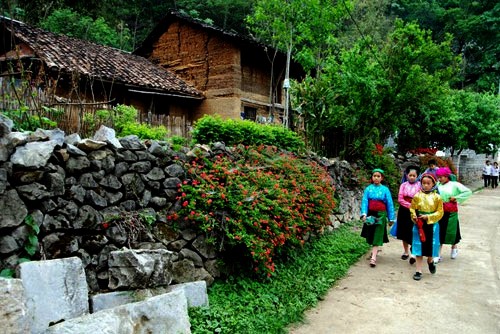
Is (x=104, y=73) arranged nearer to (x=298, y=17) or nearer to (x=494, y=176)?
(x=298, y=17)

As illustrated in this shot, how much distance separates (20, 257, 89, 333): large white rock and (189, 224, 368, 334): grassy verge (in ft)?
3.85

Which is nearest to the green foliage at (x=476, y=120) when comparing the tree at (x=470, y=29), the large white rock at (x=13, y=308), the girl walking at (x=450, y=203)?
the tree at (x=470, y=29)

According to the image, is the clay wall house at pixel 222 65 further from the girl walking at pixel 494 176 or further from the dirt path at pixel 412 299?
the girl walking at pixel 494 176

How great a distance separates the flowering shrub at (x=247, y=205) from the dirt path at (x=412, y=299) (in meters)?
1.01

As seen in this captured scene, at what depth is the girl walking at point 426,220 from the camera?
569 cm

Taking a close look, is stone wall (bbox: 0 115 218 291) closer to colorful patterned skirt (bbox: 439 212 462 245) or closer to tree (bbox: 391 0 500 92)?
colorful patterned skirt (bbox: 439 212 462 245)

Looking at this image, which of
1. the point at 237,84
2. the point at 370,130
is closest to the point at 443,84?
the point at 370,130

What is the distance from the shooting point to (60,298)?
10.5 ft

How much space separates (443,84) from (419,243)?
9772 millimetres

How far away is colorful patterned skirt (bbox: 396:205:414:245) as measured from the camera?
21.1 ft

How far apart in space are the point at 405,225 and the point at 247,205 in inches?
123

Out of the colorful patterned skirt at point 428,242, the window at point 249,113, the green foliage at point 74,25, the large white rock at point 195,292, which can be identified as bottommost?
the large white rock at point 195,292

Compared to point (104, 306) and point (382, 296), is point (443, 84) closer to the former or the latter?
point (382, 296)

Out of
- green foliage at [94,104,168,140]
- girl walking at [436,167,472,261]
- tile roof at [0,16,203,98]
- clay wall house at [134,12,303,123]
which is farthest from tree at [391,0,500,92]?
green foliage at [94,104,168,140]
